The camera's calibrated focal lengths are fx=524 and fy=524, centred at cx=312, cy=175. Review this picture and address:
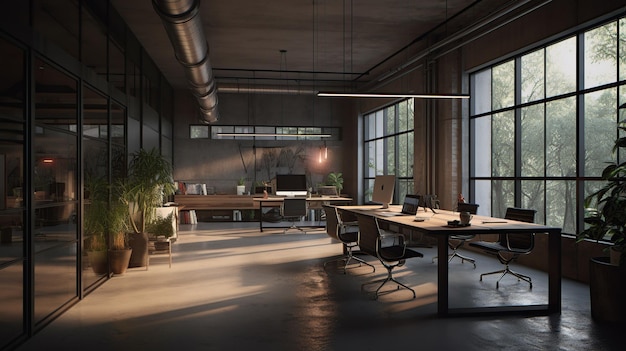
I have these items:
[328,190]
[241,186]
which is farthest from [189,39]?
[241,186]

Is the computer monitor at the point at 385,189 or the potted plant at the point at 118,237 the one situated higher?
the computer monitor at the point at 385,189

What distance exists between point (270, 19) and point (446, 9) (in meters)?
2.78

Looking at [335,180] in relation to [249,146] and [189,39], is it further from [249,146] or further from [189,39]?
[189,39]

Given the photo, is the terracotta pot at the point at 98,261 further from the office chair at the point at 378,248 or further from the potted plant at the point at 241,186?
the potted plant at the point at 241,186

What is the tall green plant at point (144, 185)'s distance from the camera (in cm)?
737

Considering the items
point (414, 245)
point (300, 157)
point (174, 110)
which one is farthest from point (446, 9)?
point (174, 110)

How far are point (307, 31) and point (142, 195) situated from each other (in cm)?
403

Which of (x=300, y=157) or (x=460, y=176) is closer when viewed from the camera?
(x=460, y=176)

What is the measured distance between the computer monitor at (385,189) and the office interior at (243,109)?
1.66 meters

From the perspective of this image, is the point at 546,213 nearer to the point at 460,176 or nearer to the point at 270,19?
the point at 460,176

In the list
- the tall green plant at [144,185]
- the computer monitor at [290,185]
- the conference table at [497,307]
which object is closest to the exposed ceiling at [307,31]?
the tall green plant at [144,185]

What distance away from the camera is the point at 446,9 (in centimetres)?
795

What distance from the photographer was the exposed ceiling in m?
7.80

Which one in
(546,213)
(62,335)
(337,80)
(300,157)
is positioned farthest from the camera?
(300,157)
